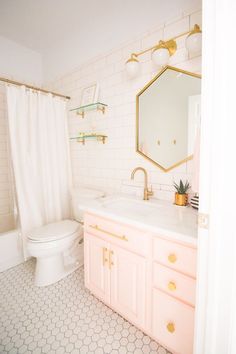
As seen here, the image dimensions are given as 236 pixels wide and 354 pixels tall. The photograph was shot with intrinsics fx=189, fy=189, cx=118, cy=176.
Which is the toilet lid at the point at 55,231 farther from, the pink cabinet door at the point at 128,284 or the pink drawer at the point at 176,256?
the pink drawer at the point at 176,256

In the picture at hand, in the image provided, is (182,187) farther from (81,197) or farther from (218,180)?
(81,197)

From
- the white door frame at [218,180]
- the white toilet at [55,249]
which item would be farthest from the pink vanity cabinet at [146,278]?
the white toilet at [55,249]

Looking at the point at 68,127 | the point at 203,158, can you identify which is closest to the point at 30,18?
the point at 68,127

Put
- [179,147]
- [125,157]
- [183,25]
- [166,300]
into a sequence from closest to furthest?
[166,300] < [183,25] < [179,147] < [125,157]

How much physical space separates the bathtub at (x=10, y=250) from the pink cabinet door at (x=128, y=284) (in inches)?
50.1

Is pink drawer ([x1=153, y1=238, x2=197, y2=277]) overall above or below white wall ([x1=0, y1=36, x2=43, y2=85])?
below

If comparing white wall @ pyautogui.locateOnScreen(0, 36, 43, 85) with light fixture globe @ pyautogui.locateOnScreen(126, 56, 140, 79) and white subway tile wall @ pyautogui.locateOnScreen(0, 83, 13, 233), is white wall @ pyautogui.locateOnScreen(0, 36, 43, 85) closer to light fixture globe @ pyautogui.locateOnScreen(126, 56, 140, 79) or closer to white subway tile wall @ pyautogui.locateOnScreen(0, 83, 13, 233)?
white subway tile wall @ pyautogui.locateOnScreen(0, 83, 13, 233)

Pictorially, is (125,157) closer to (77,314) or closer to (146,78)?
(146,78)

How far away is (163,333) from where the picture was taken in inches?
42.6

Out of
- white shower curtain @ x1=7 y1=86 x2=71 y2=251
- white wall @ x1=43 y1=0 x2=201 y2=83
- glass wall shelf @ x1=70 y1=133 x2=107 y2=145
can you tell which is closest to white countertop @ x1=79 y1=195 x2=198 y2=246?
glass wall shelf @ x1=70 y1=133 x2=107 y2=145

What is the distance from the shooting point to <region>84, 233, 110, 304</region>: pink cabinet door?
1.38 m

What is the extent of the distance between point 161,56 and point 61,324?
2.07m

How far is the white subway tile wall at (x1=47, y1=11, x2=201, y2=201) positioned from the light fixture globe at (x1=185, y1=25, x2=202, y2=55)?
0.35ft

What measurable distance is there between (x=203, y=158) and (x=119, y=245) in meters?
0.85
